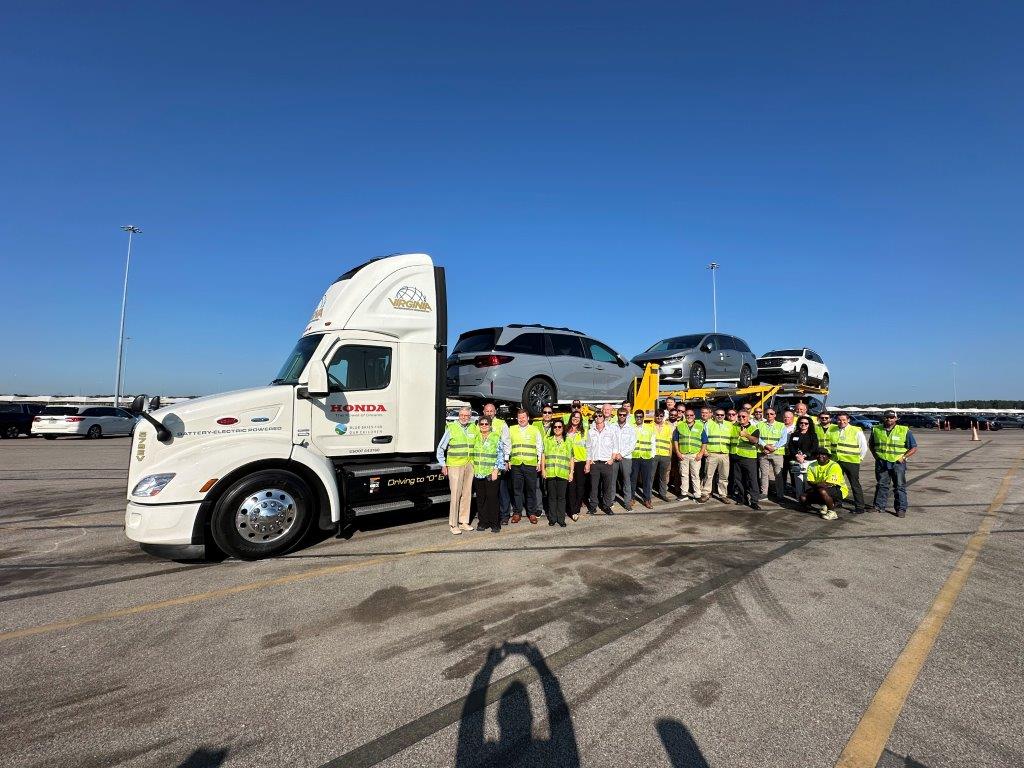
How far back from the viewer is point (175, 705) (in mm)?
2836

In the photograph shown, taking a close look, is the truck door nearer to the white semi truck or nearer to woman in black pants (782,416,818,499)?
the white semi truck

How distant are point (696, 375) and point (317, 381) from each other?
889 centimetres

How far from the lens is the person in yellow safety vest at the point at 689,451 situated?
892 cm

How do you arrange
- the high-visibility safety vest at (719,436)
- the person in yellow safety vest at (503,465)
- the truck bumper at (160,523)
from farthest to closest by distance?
the high-visibility safety vest at (719,436), the person in yellow safety vest at (503,465), the truck bumper at (160,523)

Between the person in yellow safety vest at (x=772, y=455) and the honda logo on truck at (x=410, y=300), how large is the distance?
18.8 feet

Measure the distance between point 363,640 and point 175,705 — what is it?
1097mm

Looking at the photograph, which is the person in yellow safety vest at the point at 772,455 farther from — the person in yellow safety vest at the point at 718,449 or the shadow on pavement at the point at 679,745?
the shadow on pavement at the point at 679,745

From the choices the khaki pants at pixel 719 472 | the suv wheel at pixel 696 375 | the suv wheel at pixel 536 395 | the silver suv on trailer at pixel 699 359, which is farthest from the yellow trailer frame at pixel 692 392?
the suv wheel at pixel 536 395

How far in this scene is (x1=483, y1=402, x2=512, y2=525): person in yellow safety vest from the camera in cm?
694

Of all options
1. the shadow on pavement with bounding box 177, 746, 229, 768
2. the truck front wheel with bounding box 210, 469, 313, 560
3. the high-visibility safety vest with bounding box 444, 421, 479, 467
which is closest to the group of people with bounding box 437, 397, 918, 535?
the high-visibility safety vest with bounding box 444, 421, 479, 467

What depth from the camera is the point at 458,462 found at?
659 centimetres

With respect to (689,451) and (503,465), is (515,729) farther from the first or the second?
(689,451)

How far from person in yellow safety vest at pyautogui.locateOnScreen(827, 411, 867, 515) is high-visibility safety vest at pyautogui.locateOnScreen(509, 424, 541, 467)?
16.1 ft

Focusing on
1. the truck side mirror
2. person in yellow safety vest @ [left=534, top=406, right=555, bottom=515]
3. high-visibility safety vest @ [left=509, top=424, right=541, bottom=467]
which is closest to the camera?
the truck side mirror
